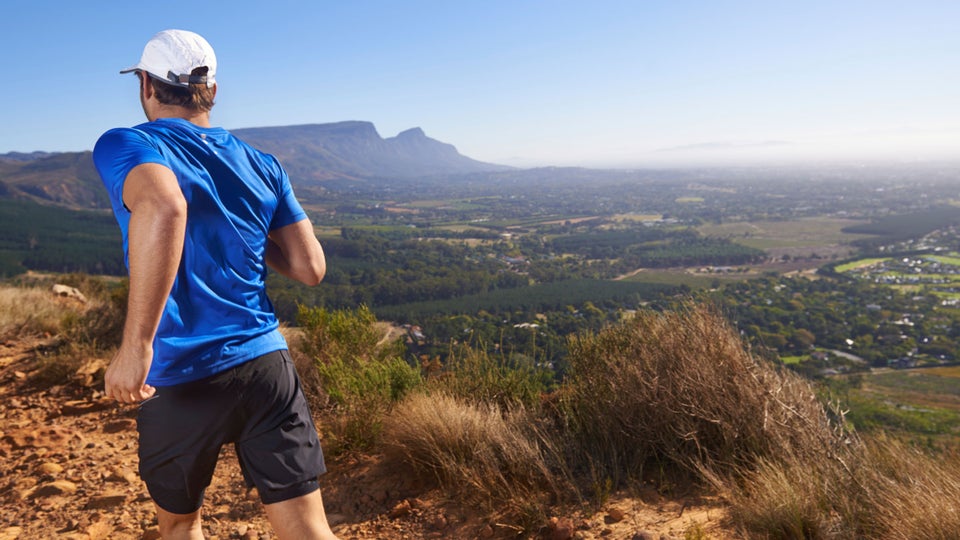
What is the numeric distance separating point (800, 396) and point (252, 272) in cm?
265

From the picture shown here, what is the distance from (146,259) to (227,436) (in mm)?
443

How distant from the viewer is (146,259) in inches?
38.8

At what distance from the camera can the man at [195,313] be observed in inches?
39.6

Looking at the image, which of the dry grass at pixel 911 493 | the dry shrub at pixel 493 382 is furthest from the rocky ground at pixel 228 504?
the dry shrub at pixel 493 382

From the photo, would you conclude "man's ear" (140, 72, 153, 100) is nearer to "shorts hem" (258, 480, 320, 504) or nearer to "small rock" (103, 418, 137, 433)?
"shorts hem" (258, 480, 320, 504)

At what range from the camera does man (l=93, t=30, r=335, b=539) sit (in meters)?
1.01

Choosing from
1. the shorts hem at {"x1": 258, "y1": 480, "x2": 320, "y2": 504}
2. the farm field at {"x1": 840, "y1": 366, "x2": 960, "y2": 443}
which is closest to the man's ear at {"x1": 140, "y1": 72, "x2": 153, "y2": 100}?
the shorts hem at {"x1": 258, "y1": 480, "x2": 320, "y2": 504}

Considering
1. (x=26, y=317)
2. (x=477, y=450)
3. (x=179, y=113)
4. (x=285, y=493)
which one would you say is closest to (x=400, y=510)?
(x=477, y=450)

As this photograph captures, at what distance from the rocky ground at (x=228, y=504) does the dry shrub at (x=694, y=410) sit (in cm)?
28

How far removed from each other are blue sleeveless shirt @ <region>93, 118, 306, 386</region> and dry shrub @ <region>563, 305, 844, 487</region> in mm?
1808

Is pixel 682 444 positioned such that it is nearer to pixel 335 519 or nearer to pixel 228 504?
pixel 335 519

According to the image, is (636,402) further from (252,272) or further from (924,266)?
(924,266)

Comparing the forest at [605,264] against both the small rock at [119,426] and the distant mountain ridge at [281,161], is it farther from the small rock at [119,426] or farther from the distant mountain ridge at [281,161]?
the distant mountain ridge at [281,161]

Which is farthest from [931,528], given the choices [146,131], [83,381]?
[83,381]
